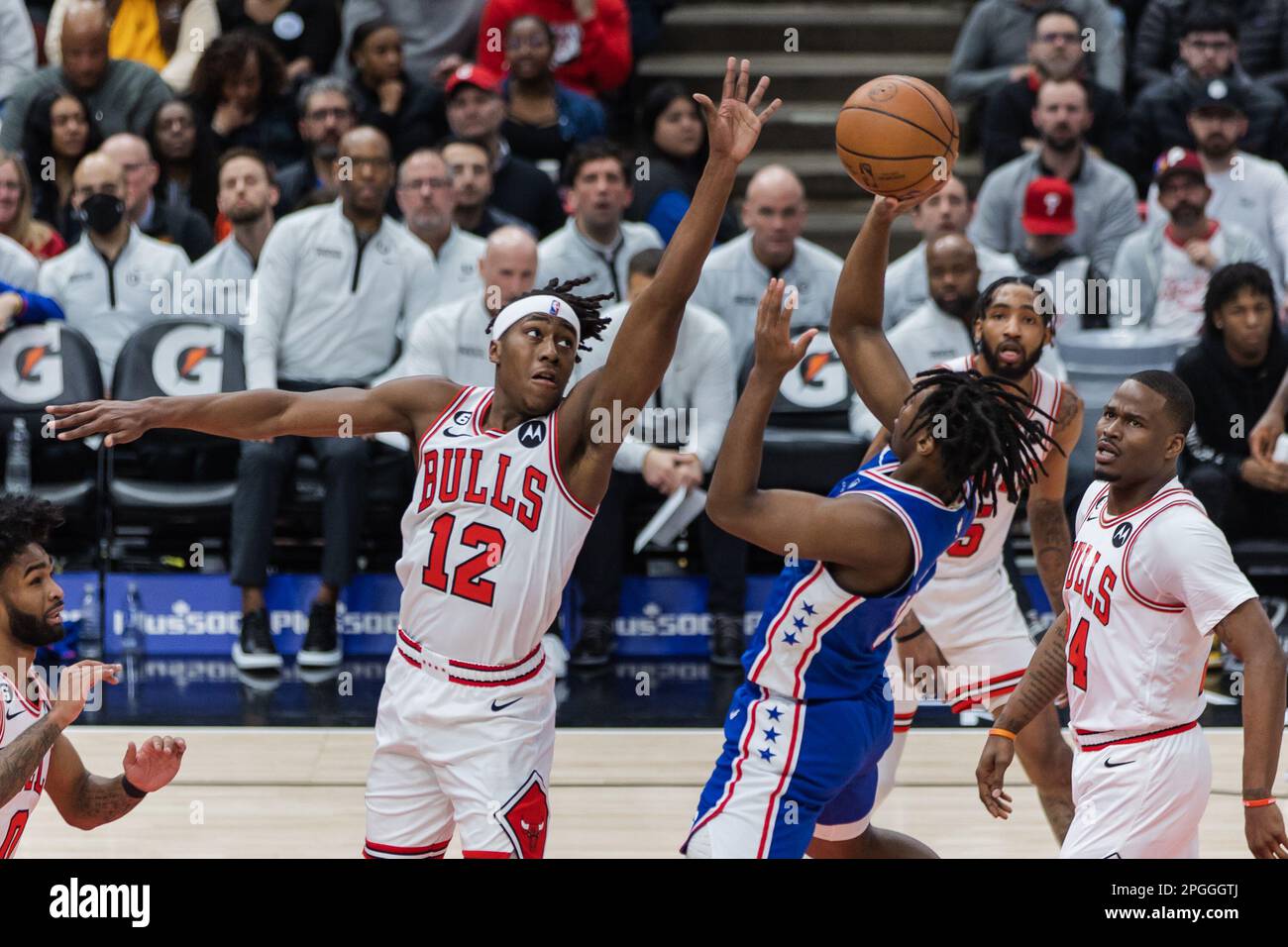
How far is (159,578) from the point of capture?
7664mm

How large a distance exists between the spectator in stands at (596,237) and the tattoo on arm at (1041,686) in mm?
4071

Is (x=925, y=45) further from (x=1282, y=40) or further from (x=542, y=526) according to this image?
(x=542, y=526)

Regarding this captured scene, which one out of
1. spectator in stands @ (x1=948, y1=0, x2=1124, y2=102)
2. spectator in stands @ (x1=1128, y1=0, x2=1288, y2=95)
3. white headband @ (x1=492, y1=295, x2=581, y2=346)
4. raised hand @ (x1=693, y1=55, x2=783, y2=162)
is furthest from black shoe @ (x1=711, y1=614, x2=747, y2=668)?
spectator in stands @ (x1=1128, y1=0, x2=1288, y2=95)

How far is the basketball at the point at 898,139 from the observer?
4.60 metres

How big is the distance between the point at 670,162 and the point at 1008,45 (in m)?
2.19

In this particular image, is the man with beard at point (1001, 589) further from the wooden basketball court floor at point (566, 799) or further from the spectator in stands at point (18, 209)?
the spectator in stands at point (18, 209)

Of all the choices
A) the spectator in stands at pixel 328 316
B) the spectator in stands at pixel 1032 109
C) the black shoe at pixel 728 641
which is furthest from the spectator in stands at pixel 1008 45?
the black shoe at pixel 728 641

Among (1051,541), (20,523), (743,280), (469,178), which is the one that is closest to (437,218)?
(469,178)

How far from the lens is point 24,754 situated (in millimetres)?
3746

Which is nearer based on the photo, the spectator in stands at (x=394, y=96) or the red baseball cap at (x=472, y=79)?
the red baseball cap at (x=472, y=79)

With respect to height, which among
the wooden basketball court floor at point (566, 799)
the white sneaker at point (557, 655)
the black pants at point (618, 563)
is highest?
the black pants at point (618, 563)

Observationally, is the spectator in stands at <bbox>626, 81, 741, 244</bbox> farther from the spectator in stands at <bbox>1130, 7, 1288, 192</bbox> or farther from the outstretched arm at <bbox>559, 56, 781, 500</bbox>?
the outstretched arm at <bbox>559, 56, 781, 500</bbox>

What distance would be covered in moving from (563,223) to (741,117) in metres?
5.11

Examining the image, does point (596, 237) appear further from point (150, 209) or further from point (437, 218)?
point (150, 209)
